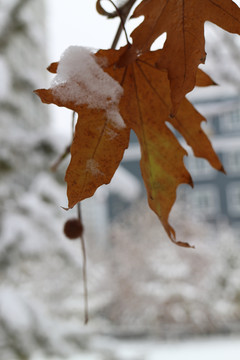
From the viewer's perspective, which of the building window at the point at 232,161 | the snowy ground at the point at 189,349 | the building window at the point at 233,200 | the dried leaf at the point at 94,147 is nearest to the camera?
the dried leaf at the point at 94,147

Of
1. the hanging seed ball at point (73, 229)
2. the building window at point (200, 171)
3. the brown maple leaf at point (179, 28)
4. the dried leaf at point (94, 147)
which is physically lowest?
the building window at point (200, 171)

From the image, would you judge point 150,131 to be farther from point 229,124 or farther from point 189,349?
point 229,124

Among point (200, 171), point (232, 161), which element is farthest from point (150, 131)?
point (232, 161)

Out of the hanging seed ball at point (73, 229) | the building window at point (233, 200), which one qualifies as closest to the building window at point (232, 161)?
the building window at point (233, 200)

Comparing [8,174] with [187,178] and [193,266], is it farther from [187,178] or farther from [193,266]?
[193,266]

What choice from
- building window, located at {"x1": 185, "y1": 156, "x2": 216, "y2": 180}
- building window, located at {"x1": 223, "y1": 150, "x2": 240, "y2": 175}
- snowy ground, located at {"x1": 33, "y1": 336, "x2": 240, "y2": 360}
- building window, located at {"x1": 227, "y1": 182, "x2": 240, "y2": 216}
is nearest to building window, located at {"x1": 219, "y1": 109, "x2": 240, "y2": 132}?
building window, located at {"x1": 223, "y1": 150, "x2": 240, "y2": 175}

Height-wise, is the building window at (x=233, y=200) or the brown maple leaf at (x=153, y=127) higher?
the brown maple leaf at (x=153, y=127)

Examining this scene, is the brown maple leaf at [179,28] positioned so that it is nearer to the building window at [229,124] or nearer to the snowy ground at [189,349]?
the snowy ground at [189,349]
